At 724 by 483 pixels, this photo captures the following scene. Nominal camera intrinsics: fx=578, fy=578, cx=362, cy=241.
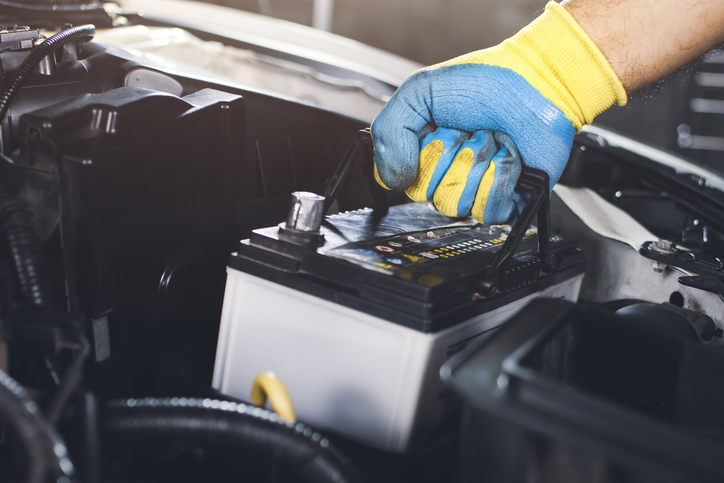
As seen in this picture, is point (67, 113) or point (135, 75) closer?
point (67, 113)

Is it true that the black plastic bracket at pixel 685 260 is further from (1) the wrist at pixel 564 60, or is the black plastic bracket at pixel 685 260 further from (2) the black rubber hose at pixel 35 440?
(2) the black rubber hose at pixel 35 440

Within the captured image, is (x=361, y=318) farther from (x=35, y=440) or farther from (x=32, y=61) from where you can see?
(x=32, y=61)

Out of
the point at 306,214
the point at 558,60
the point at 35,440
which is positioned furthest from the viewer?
the point at 558,60

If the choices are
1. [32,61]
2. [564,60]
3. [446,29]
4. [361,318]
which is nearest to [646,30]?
[564,60]

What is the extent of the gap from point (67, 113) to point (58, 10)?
1.89ft

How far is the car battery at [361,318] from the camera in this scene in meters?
0.52

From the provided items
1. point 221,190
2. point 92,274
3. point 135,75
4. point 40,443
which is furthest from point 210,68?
point 40,443

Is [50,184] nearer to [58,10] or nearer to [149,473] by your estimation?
[149,473]

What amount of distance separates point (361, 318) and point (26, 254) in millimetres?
297

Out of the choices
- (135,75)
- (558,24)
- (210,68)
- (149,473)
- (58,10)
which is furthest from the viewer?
(210,68)

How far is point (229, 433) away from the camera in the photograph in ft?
1.26

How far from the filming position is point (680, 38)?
73 cm

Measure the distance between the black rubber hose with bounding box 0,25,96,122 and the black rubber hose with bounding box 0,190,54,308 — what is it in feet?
0.46

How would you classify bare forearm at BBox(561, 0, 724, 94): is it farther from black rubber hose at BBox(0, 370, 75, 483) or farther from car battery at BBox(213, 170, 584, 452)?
black rubber hose at BBox(0, 370, 75, 483)
